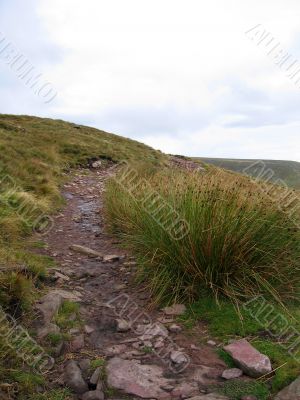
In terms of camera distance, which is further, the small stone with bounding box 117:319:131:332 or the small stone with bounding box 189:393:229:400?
the small stone with bounding box 117:319:131:332

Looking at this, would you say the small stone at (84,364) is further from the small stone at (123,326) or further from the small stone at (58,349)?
the small stone at (123,326)

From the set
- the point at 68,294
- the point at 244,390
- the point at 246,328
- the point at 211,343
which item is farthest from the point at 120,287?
the point at 244,390

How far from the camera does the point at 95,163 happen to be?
18516 mm

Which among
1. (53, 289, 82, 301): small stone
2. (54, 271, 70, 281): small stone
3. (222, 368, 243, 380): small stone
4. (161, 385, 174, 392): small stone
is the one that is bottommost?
(161, 385, 174, 392): small stone

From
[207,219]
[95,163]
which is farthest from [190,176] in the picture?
[95,163]

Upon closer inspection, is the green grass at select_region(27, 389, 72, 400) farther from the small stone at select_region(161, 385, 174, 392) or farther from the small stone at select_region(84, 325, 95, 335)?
the small stone at select_region(84, 325, 95, 335)

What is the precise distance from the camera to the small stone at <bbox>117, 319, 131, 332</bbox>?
4258 millimetres

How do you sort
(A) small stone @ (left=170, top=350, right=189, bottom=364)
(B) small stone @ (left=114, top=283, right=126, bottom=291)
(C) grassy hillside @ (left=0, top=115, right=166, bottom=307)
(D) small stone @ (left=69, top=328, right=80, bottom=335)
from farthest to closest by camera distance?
1. (B) small stone @ (left=114, top=283, right=126, bottom=291)
2. (C) grassy hillside @ (left=0, top=115, right=166, bottom=307)
3. (D) small stone @ (left=69, top=328, right=80, bottom=335)
4. (A) small stone @ (left=170, top=350, right=189, bottom=364)

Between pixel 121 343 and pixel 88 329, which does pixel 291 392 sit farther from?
pixel 88 329

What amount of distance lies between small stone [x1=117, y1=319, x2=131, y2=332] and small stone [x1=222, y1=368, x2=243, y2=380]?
1.16 m

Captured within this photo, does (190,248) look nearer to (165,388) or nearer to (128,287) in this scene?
(128,287)

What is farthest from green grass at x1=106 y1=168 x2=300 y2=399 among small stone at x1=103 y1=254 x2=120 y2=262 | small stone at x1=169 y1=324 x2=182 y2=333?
small stone at x1=103 y1=254 x2=120 y2=262

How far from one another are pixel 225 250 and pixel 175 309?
825mm

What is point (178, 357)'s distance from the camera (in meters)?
3.78
